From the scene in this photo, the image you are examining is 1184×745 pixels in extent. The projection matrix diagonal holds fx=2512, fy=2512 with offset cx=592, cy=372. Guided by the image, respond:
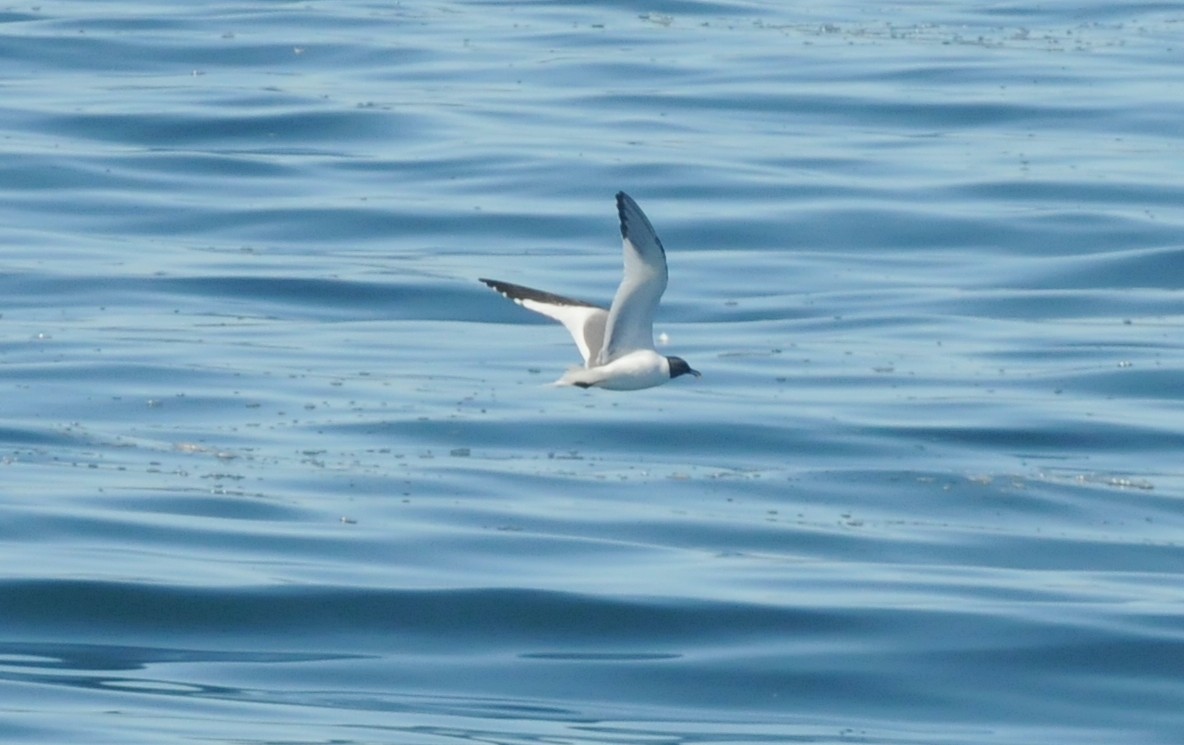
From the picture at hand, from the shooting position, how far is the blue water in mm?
12609

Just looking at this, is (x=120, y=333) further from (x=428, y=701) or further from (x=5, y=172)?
(x=428, y=701)

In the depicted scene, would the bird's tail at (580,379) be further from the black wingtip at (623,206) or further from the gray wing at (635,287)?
the black wingtip at (623,206)

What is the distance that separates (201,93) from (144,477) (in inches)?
687

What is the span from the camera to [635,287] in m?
12.6

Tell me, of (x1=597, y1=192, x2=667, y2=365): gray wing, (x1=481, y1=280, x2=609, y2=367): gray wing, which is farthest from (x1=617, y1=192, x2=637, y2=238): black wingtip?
(x1=481, y1=280, x2=609, y2=367): gray wing

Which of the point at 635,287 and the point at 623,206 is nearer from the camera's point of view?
the point at 623,206

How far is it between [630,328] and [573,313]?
0.95m

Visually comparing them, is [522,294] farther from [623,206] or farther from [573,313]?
[623,206]

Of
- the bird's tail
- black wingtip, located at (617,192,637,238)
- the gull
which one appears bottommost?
the bird's tail

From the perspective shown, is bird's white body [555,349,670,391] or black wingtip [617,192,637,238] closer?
black wingtip [617,192,637,238]

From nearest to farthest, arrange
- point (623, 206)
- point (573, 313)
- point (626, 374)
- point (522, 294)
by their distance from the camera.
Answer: point (623, 206)
point (626, 374)
point (522, 294)
point (573, 313)

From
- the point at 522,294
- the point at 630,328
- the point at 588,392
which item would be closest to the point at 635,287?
the point at 630,328

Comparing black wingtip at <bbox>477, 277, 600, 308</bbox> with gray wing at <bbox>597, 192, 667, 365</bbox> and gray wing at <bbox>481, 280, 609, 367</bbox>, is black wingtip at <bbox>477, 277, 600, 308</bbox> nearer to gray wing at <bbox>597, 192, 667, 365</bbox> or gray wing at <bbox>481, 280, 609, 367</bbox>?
gray wing at <bbox>481, 280, 609, 367</bbox>

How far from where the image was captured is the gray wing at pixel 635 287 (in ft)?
39.3
